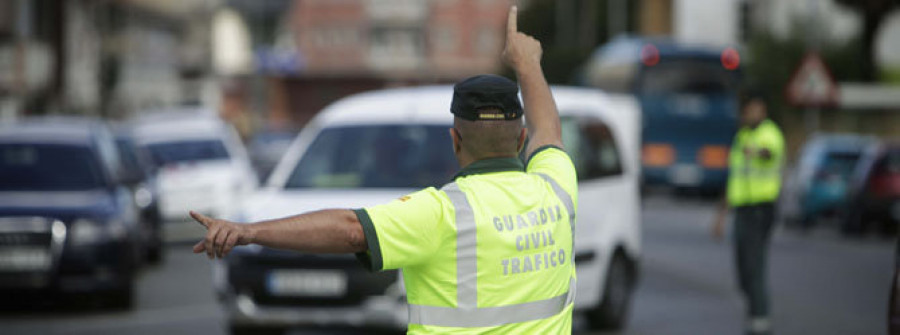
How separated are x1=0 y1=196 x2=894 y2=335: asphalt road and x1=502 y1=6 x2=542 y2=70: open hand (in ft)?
22.2

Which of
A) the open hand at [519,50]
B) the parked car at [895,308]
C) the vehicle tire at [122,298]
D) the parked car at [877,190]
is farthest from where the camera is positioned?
the parked car at [877,190]

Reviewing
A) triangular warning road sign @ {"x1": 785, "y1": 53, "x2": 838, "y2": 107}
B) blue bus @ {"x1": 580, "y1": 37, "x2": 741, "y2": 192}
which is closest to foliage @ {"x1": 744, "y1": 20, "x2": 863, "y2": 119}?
blue bus @ {"x1": 580, "y1": 37, "x2": 741, "y2": 192}

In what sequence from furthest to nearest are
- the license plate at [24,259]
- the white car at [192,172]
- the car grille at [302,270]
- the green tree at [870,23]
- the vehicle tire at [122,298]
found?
the green tree at [870,23], the white car at [192,172], the vehicle tire at [122,298], the license plate at [24,259], the car grille at [302,270]

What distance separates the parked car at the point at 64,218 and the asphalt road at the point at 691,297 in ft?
1.00

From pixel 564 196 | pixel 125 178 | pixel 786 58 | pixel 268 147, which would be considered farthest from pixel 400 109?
pixel 786 58

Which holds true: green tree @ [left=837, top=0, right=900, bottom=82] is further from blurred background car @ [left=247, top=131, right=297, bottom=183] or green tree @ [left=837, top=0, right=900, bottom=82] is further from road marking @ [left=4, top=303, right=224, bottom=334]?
road marking @ [left=4, top=303, right=224, bottom=334]

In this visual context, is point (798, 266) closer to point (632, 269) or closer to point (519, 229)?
point (632, 269)

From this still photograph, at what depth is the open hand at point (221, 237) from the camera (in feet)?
11.7

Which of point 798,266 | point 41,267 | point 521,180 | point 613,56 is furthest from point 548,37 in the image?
point 521,180

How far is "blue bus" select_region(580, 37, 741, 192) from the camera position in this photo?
32.0 meters

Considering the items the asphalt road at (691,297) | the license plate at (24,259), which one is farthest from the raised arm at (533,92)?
the license plate at (24,259)

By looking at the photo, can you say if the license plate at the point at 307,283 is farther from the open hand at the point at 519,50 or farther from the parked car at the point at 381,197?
the open hand at the point at 519,50

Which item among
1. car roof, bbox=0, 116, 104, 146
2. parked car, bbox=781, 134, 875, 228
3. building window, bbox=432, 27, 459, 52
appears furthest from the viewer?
building window, bbox=432, 27, 459, 52

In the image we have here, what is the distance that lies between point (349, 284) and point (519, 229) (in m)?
5.88
